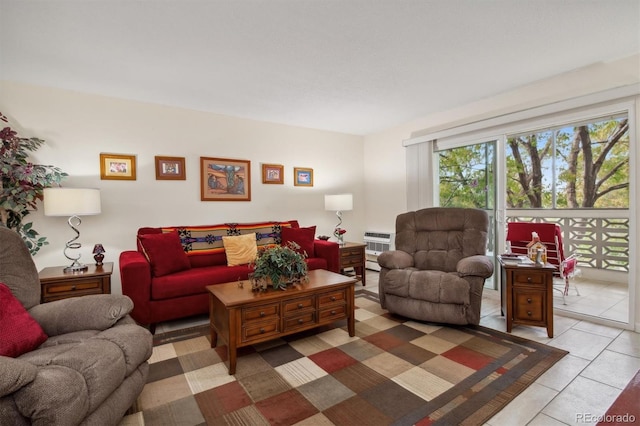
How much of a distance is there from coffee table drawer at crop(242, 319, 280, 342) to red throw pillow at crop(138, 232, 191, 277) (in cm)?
133

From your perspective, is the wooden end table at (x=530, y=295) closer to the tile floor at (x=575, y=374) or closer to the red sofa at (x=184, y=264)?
the tile floor at (x=575, y=374)

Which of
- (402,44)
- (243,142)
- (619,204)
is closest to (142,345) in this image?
(402,44)

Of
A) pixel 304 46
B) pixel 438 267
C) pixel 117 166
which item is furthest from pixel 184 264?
pixel 438 267

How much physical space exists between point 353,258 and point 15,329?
3542 millimetres

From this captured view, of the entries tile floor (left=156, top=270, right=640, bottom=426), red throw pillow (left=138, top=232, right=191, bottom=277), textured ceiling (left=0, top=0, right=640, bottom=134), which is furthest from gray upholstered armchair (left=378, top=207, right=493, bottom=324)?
red throw pillow (left=138, top=232, right=191, bottom=277)

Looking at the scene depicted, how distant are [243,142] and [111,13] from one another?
2329 millimetres

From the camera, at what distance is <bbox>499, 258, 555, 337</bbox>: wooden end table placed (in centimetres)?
256

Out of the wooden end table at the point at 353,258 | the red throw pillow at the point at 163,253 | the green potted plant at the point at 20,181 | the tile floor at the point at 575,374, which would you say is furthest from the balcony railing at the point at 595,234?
the green potted plant at the point at 20,181

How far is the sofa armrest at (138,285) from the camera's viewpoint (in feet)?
8.82

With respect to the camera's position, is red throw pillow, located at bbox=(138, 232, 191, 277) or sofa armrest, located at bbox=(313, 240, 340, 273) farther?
sofa armrest, located at bbox=(313, 240, 340, 273)

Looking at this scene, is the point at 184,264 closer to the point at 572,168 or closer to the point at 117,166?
the point at 117,166

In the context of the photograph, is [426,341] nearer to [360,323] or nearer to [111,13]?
[360,323]

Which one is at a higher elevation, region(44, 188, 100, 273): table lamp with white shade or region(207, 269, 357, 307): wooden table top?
region(44, 188, 100, 273): table lamp with white shade

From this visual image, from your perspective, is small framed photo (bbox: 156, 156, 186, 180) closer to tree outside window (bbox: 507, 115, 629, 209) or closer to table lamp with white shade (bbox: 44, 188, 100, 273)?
table lamp with white shade (bbox: 44, 188, 100, 273)
